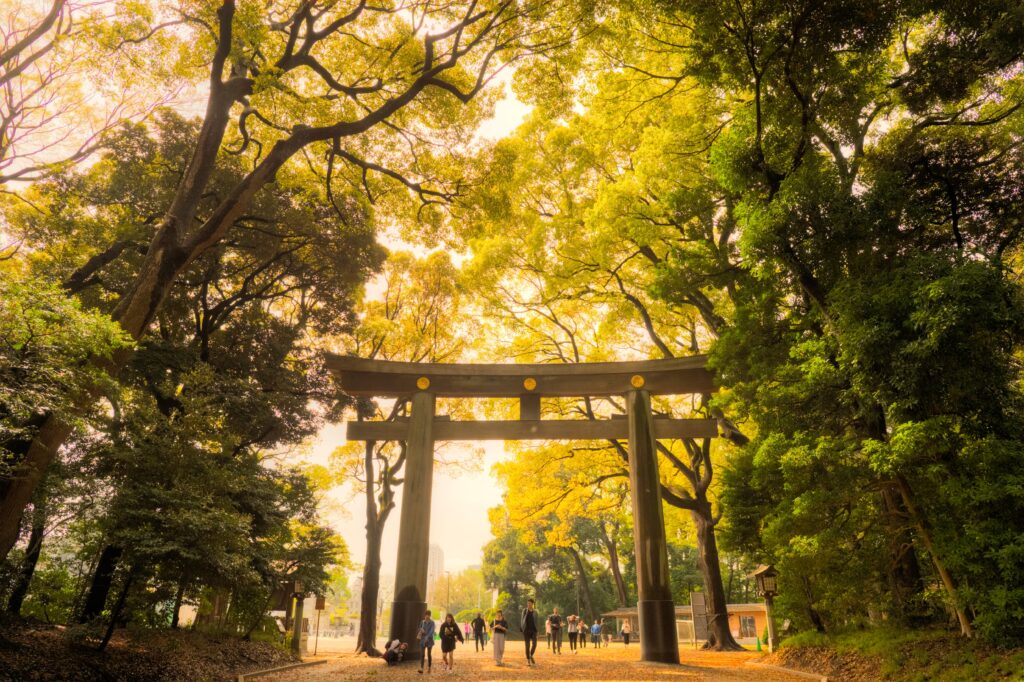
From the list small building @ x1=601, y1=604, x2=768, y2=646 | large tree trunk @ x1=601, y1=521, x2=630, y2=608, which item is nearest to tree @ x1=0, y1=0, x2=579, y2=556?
small building @ x1=601, y1=604, x2=768, y2=646

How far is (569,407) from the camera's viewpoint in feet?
49.6

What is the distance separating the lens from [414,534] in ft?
34.6

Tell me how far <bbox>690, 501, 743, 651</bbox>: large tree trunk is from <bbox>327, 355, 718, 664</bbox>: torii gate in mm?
4073

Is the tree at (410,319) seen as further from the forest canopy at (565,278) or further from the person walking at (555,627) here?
the person walking at (555,627)

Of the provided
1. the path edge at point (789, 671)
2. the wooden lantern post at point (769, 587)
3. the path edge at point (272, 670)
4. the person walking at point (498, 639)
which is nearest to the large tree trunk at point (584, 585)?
the wooden lantern post at point (769, 587)

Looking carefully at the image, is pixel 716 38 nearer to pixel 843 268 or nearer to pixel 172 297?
pixel 843 268

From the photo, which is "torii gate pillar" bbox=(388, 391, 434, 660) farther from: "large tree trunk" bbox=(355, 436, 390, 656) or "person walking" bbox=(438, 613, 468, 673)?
"large tree trunk" bbox=(355, 436, 390, 656)

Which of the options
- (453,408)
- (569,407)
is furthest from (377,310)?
(569,407)

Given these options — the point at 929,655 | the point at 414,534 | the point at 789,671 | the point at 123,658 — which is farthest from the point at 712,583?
the point at 123,658

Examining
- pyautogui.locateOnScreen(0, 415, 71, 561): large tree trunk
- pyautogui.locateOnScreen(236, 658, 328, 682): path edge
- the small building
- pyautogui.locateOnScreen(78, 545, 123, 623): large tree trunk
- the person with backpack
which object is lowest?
Answer: the small building

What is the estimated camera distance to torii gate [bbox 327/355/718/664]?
417 inches

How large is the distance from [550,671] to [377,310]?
1142cm

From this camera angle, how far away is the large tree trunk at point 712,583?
14.3 metres

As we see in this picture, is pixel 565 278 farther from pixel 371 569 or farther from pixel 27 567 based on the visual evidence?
pixel 27 567
